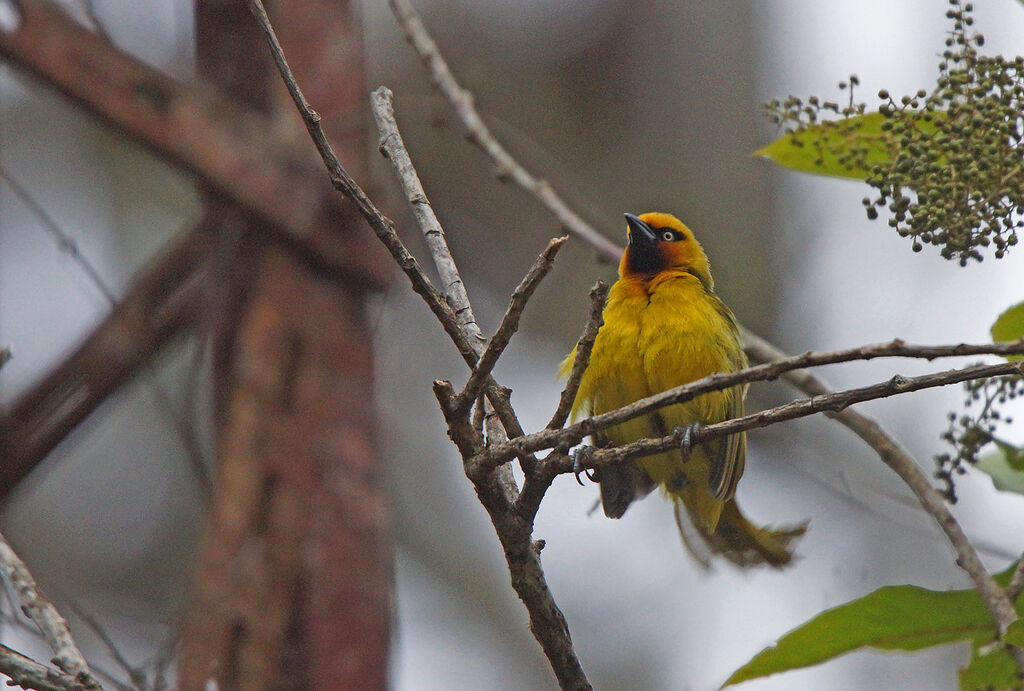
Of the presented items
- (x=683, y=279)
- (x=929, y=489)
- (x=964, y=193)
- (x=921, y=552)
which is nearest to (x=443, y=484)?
(x=921, y=552)

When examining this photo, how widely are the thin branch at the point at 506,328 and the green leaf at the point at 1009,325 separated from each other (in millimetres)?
1184

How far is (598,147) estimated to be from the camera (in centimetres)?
788

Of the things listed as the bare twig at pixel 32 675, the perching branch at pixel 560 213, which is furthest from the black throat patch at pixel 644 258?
the bare twig at pixel 32 675

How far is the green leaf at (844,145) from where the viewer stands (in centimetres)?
239

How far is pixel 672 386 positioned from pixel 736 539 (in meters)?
0.82

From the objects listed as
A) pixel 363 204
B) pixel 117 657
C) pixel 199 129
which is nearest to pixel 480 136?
pixel 199 129

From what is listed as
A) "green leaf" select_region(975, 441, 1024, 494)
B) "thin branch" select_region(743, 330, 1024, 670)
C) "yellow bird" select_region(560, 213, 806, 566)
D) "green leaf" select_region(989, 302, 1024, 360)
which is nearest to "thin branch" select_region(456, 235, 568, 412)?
"thin branch" select_region(743, 330, 1024, 670)

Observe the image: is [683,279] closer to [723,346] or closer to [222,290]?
[723,346]

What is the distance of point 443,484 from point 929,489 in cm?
637

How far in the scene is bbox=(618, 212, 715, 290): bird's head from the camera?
13.7 feet

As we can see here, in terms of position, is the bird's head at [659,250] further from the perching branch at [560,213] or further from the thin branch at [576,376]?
the thin branch at [576,376]

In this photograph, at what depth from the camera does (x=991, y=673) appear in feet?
8.12

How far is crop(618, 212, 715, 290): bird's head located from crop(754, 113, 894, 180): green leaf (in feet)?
4.61

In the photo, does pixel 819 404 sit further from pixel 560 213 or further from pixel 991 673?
pixel 560 213
